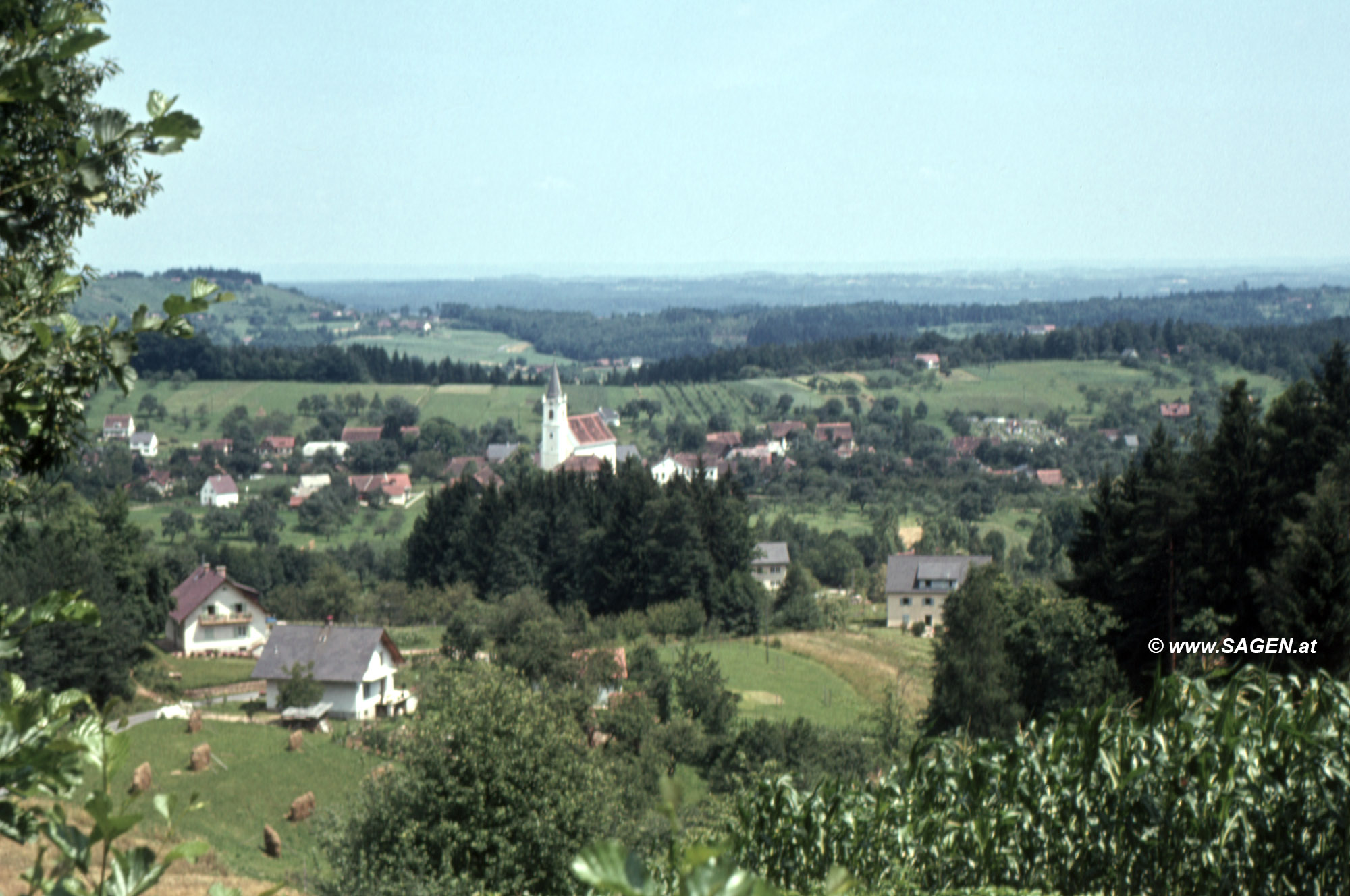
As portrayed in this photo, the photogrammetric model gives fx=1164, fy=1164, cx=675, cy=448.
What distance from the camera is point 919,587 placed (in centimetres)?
5753

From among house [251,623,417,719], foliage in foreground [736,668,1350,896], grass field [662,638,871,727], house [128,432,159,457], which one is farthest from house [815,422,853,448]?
foliage in foreground [736,668,1350,896]

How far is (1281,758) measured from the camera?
8.05m

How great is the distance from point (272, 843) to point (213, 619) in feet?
108

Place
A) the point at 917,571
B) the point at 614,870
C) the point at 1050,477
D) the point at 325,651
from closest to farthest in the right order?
1. the point at 614,870
2. the point at 325,651
3. the point at 917,571
4. the point at 1050,477

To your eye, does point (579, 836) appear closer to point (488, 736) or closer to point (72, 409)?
point (488, 736)

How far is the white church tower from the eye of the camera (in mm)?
102000

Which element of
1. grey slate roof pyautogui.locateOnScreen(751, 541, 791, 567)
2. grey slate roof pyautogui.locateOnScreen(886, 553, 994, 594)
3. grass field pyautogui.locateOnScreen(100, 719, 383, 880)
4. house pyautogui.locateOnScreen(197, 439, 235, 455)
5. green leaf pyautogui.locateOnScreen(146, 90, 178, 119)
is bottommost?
grey slate roof pyautogui.locateOnScreen(751, 541, 791, 567)

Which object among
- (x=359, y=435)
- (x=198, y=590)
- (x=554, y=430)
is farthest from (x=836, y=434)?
(x=198, y=590)

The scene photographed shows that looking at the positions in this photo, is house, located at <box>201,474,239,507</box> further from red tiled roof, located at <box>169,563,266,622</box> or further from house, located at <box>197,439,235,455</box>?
red tiled roof, located at <box>169,563,266,622</box>

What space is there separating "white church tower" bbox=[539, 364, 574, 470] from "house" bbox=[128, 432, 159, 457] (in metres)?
37.3

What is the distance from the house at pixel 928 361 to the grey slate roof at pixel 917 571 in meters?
108

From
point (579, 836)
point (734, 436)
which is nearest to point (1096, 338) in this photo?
point (734, 436)

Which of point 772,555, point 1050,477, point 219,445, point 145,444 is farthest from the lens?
point 219,445

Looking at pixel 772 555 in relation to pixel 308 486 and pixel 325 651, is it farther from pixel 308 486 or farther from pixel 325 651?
pixel 308 486
